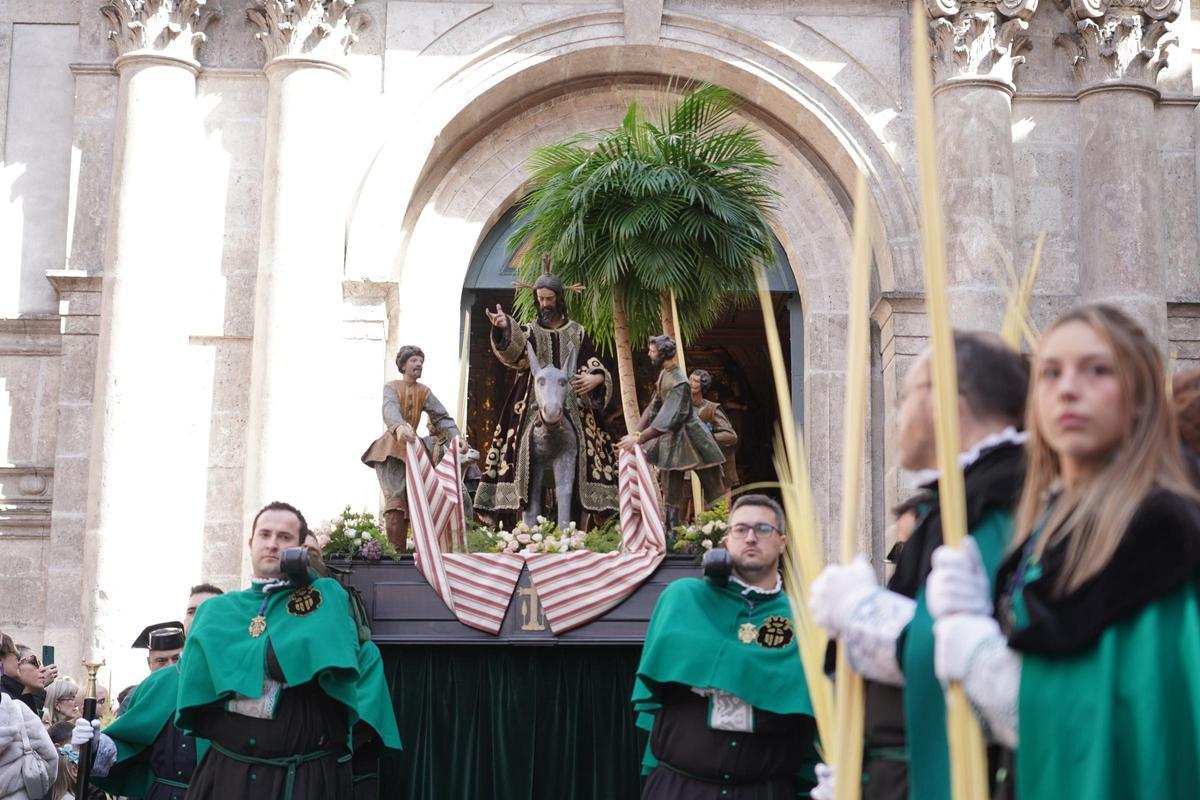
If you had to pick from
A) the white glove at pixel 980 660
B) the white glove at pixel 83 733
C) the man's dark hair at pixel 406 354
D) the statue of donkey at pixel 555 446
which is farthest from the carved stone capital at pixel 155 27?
the white glove at pixel 980 660

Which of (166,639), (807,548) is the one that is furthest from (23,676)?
(807,548)

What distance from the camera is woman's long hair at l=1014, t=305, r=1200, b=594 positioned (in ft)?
9.90

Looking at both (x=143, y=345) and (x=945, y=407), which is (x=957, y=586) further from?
(x=143, y=345)

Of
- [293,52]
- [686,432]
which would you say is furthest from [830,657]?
[293,52]

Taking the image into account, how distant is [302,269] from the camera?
1424 cm

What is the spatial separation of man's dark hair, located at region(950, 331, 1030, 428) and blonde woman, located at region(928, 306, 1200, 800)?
51 cm

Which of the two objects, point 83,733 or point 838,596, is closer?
point 838,596

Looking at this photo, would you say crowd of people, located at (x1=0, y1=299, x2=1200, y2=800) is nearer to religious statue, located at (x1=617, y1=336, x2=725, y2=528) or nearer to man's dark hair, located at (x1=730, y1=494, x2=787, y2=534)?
man's dark hair, located at (x1=730, y1=494, x2=787, y2=534)

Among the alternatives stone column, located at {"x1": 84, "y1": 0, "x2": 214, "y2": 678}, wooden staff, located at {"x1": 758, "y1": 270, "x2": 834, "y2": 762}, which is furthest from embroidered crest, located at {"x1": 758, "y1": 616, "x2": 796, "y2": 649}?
stone column, located at {"x1": 84, "y1": 0, "x2": 214, "y2": 678}

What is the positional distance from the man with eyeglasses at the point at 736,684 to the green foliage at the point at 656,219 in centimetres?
558

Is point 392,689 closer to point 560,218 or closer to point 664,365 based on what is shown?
point 664,365

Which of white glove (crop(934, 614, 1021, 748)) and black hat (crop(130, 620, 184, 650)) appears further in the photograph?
black hat (crop(130, 620, 184, 650))

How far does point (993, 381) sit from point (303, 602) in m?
4.02

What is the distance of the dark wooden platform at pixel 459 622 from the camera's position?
393 inches
